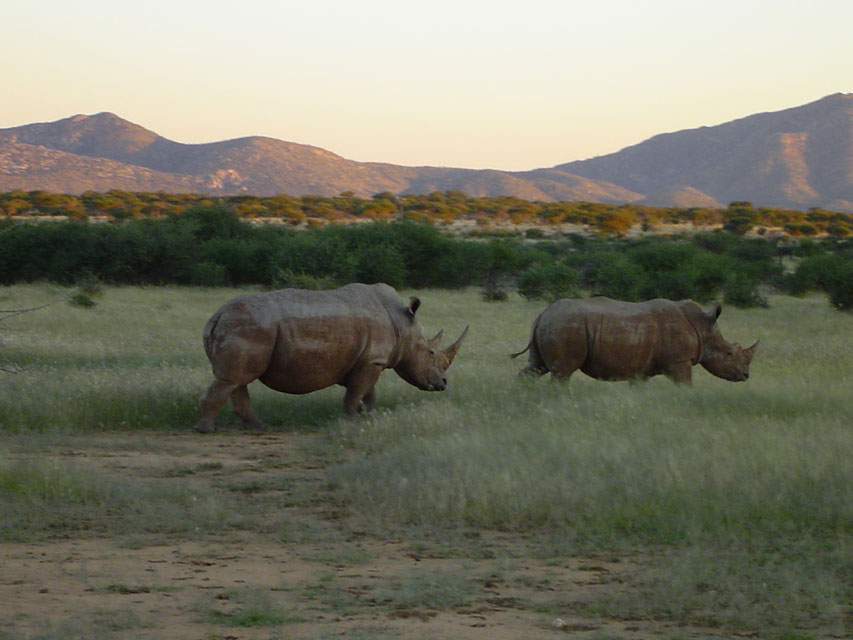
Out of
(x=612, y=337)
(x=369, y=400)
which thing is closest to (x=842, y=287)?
(x=612, y=337)

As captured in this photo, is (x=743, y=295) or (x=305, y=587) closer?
(x=305, y=587)

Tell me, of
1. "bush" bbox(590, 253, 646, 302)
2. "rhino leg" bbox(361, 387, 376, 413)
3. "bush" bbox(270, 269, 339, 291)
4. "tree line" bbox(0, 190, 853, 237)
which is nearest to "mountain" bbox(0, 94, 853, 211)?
"tree line" bbox(0, 190, 853, 237)

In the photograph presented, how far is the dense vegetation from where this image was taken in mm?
26344

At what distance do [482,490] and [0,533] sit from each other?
118 inches

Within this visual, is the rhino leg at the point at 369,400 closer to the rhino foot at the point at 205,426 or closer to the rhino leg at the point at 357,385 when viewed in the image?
the rhino leg at the point at 357,385

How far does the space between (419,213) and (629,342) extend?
59.5 meters

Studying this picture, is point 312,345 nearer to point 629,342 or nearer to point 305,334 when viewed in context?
point 305,334

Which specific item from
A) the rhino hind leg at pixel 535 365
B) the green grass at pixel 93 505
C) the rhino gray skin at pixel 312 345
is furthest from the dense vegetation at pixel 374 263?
the green grass at pixel 93 505

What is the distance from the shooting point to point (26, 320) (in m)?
18.7

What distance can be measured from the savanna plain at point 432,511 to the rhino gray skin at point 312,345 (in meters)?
0.39

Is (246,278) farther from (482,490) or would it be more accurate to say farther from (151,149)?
(151,149)

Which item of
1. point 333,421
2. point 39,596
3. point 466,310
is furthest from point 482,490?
point 466,310

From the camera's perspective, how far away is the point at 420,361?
1080 cm

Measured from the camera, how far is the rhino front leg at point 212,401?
9742 millimetres
